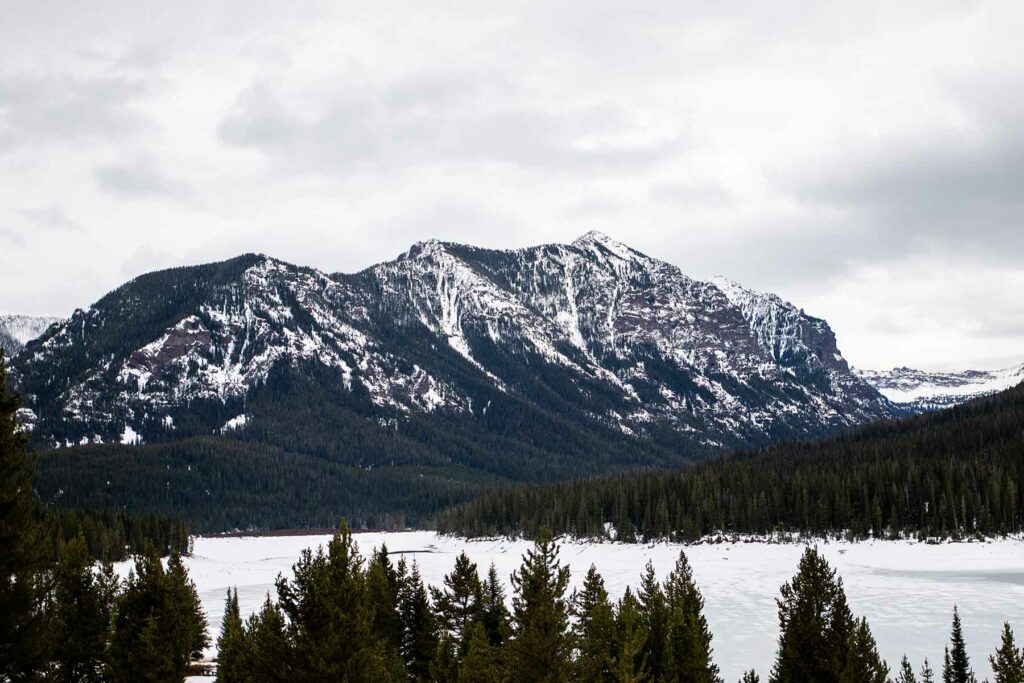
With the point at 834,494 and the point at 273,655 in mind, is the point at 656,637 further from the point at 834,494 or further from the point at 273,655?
the point at 834,494

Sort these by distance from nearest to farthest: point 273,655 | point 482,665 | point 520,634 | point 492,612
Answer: point 520,634
point 273,655
point 482,665
point 492,612

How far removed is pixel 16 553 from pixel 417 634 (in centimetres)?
2831

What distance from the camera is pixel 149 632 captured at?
3766 cm

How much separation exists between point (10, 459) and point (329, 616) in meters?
9.84

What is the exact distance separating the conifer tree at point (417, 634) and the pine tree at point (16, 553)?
25.1 meters

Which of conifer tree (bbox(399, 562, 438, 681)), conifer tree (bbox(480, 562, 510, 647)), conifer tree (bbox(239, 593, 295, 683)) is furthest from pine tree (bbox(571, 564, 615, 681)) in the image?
conifer tree (bbox(239, 593, 295, 683))

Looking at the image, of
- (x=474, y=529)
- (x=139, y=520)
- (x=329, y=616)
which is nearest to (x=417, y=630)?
(x=329, y=616)

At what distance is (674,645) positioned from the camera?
4038 centimetres

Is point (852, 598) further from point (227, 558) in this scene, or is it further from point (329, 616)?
point (227, 558)

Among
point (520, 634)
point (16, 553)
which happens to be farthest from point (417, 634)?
point (16, 553)

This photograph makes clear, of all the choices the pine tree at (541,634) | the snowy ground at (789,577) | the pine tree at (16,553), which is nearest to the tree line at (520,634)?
the pine tree at (541,634)

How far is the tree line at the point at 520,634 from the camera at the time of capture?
88.0 feet

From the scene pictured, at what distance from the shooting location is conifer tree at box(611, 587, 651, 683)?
84.0 ft

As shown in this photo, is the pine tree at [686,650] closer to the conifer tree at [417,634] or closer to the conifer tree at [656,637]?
the conifer tree at [656,637]
